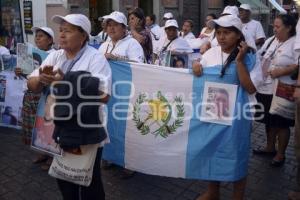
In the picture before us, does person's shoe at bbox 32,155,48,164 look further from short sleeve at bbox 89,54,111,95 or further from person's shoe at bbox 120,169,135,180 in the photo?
short sleeve at bbox 89,54,111,95

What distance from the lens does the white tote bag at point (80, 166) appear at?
3.04 m

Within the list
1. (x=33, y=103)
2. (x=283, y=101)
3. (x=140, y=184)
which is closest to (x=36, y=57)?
(x=33, y=103)

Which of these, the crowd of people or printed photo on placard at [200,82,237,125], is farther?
printed photo on placard at [200,82,237,125]

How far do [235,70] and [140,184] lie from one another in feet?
5.59

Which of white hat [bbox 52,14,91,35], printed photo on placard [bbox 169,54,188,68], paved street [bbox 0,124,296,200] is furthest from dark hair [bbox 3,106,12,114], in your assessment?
white hat [bbox 52,14,91,35]

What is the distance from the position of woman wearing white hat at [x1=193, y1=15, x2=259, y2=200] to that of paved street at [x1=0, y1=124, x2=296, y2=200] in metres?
0.63

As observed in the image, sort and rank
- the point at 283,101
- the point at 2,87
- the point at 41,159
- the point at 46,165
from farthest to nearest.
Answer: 1. the point at 2,87
2. the point at 41,159
3. the point at 46,165
4. the point at 283,101

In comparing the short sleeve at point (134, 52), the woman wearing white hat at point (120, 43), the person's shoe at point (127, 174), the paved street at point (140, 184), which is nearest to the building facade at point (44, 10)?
the paved street at point (140, 184)

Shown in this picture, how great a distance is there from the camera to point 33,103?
187 inches

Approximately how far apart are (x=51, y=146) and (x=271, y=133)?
320cm

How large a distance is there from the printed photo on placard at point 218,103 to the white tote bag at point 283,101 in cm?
137

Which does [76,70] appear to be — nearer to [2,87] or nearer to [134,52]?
[134,52]

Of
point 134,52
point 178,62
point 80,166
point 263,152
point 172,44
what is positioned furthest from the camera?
point 172,44

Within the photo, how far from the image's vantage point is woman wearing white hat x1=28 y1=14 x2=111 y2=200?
9.70 ft
